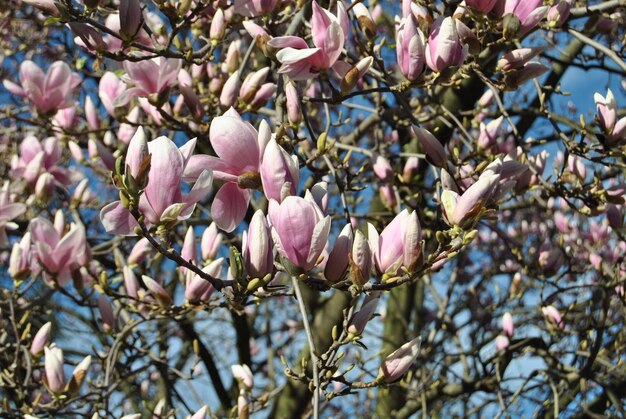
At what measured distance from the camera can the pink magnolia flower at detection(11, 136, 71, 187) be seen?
227 centimetres

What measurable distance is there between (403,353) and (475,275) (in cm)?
539

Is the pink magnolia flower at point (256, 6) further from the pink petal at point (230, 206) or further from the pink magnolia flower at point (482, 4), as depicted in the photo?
the pink petal at point (230, 206)

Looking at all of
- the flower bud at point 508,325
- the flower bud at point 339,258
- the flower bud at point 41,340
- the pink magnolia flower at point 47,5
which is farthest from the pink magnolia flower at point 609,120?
the flower bud at point 41,340

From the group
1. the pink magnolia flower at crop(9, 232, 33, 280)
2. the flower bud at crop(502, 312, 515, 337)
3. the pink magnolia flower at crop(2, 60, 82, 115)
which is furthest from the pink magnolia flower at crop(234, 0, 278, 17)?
the flower bud at crop(502, 312, 515, 337)

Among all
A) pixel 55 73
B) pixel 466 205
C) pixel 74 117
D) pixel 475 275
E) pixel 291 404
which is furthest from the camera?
pixel 475 275

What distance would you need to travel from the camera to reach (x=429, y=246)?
2.76m

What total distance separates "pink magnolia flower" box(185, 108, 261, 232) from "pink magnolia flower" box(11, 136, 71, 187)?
4.76 feet

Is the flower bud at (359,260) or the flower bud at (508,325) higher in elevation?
the flower bud at (359,260)

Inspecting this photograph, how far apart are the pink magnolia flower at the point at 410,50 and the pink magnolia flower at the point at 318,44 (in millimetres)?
133

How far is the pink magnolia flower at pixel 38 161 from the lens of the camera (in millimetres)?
2271

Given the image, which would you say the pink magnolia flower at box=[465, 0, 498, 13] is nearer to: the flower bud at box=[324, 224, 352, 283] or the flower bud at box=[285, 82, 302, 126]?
the flower bud at box=[285, 82, 302, 126]

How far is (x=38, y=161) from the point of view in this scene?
2271 millimetres

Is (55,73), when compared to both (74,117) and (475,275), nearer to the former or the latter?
(74,117)

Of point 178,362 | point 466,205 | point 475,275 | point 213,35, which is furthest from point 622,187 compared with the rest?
point 475,275
